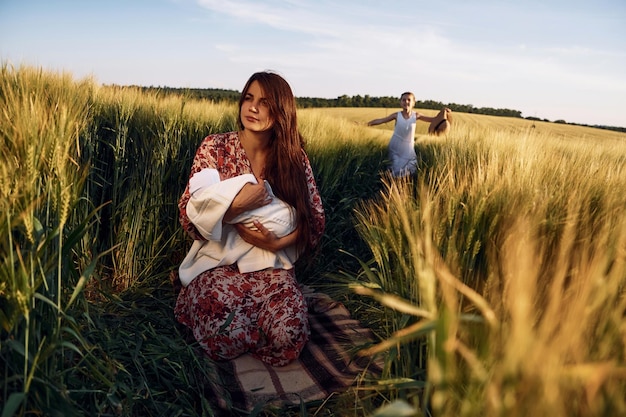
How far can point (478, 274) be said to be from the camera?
1.40 m

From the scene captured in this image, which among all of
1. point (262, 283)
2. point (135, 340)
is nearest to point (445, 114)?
point (262, 283)

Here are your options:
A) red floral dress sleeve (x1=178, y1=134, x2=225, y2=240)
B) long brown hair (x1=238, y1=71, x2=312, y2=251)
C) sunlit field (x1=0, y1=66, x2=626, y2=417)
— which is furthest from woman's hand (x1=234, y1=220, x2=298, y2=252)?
sunlit field (x1=0, y1=66, x2=626, y2=417)

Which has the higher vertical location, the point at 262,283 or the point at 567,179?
the point at 567,179

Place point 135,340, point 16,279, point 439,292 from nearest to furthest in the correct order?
point 16,279 → point 439,292 → point 135,340

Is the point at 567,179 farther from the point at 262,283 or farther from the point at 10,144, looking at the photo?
the point at 10,144

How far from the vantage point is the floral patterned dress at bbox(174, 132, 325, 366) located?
7.38ft

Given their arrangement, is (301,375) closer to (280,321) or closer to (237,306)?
(280,321)

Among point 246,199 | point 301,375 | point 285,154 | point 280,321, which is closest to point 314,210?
point 285,154

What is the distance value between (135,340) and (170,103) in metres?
1.79

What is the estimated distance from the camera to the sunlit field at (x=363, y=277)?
0.66 meters

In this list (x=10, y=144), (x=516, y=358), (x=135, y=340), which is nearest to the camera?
(x=516, y=358)

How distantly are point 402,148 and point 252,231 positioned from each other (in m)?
3.44

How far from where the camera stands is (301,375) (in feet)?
7.18

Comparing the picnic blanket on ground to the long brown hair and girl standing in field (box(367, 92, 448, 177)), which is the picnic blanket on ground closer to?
the long brown hair
